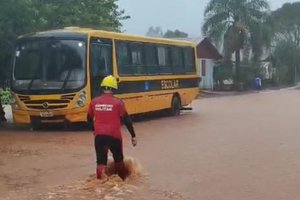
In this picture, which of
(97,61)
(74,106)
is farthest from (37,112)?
(97,61)

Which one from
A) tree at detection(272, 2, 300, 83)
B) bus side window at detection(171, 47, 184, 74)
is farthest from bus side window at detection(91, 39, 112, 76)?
tree at detection(272, 2, 300, 83)

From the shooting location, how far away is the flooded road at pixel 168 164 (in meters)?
9.09

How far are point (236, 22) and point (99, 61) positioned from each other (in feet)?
125

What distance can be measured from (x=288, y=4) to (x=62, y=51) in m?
75.3

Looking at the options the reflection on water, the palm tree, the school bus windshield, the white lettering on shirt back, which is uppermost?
the palm tree

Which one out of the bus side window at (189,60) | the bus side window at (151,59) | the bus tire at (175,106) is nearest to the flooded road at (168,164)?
the bus side window at (151,59)

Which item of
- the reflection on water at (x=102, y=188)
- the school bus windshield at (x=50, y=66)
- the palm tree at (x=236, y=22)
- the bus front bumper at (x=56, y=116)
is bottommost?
the reflection on water at (x=102, y=188)

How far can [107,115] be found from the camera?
9.11 meters

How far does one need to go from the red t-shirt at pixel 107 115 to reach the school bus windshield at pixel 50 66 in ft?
26.4

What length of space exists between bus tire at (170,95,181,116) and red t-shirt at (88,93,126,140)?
1478 centimetres

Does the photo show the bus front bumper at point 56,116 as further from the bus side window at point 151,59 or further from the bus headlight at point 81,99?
the bus side window at point 151,59

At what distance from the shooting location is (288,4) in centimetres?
8862

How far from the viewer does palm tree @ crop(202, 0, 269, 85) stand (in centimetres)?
5456

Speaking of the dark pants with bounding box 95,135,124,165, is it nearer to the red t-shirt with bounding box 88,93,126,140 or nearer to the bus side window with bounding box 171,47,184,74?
the red t-shirt with bounding box 88,93,126,140
